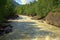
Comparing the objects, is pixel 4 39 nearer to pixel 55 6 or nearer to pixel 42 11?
pixel 55 6

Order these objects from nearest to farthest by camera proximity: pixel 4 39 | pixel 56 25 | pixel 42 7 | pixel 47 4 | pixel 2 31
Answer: pixel 4 39
pixel 2 31
pixel 56 25
pixel 47 4
pixel 42 7

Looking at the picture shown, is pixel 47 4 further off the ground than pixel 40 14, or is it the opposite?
pixel 47 4

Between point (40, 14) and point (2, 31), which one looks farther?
point (40, 14)

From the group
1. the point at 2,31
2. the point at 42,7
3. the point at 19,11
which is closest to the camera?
the point at 2,31

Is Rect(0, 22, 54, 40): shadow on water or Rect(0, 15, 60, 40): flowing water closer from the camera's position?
Rect(0, 15, 60, 40): flowing water

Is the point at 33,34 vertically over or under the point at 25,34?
under

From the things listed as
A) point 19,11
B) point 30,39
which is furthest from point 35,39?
point 19,11

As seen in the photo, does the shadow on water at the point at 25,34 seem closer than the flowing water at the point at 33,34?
No

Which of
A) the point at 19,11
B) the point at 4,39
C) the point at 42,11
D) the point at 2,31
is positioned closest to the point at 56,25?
the point at 2,31

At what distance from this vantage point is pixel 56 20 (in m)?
29.2

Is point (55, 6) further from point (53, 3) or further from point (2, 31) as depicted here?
point (2, 31)

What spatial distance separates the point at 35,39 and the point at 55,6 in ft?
71.3

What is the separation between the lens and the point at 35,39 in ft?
59.2

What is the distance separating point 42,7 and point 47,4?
10.7 ft
